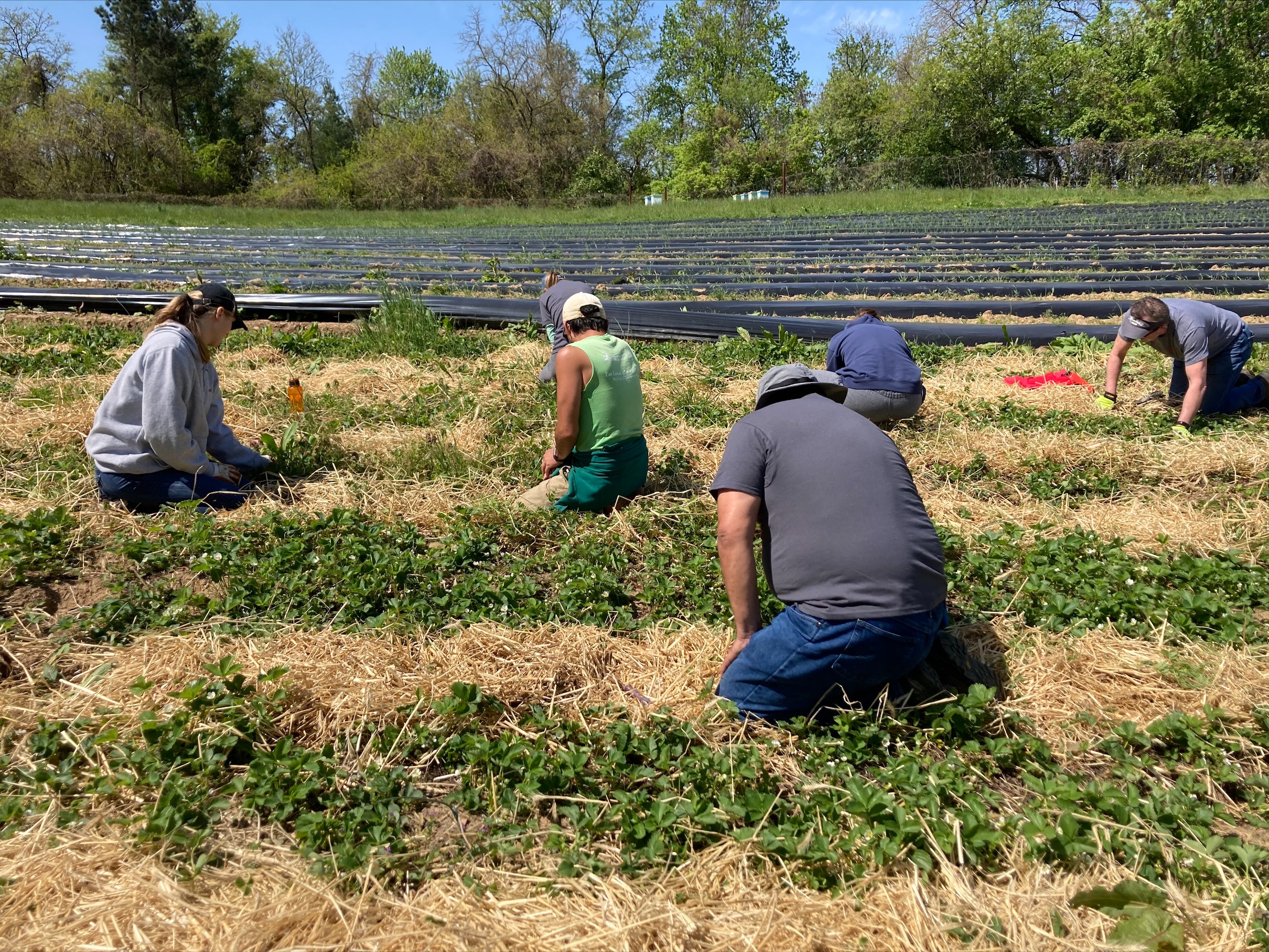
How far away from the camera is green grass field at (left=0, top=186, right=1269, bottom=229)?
2334 centimetres

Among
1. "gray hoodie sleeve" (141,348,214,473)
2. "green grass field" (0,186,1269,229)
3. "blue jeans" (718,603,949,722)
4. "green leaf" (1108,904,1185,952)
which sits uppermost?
"green grass field" (0,186,1269,229)

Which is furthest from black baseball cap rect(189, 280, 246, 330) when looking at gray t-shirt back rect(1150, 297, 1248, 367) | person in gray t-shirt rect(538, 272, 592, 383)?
gray t-shirt back rect(1150, 297, 1248, 367)

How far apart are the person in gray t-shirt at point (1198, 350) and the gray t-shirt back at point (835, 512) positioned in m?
3.74

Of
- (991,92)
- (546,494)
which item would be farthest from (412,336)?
(991,92)

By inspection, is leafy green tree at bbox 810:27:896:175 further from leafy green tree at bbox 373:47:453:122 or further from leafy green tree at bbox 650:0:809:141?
leafy green tree at bbox 373:47:453:122

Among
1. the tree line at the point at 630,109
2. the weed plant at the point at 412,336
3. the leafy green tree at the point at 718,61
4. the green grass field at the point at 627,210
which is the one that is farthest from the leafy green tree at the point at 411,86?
the weed plant at the point at 412,336

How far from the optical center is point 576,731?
2.66m

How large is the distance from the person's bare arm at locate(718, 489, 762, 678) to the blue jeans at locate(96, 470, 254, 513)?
282cm

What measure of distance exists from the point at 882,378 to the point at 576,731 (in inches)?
141

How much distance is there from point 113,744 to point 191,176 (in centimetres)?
4226

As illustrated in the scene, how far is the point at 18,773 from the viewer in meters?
2.42

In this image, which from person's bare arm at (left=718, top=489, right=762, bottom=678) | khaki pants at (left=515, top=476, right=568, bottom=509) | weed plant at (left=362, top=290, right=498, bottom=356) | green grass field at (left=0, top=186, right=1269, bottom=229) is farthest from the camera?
green grass field at (left=0, top=186, right=1269, bottom=229)

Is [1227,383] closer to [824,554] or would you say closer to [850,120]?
[824,554]

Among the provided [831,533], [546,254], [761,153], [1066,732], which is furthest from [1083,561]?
[761,153]
